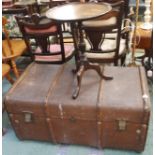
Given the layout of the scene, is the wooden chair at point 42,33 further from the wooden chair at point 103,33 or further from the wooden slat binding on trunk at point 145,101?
the wooden slat binding on trunk at point 145,101

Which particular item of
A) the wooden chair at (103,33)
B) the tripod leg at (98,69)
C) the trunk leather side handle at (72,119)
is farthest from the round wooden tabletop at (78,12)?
the trunk leather side handle at (72,119)

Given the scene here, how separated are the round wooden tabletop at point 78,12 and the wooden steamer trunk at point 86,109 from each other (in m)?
0.51

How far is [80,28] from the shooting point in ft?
5.49

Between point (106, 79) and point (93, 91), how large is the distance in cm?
18

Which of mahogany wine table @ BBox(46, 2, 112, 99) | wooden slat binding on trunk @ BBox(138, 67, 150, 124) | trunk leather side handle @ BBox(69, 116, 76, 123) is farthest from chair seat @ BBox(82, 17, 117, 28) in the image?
Result: trunk leather side handle @ BBox(69, 116, 76, 123)

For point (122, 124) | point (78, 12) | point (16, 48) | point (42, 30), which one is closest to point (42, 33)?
point (42, 30)

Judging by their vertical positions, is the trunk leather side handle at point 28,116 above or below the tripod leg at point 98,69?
below

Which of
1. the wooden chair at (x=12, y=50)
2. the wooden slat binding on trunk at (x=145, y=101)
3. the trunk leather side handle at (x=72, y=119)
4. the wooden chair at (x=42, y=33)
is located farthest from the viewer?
the wooden chair at (x=12, y=50)

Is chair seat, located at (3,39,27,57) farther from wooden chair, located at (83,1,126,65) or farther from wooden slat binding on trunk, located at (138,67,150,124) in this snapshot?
wooden slat binding on trunk, located at (138,67,150,124)

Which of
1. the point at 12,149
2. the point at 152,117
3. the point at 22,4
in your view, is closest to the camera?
the point at 12,149

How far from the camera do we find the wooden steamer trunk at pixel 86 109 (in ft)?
4.63

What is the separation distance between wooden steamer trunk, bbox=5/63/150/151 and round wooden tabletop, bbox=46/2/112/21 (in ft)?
1.69

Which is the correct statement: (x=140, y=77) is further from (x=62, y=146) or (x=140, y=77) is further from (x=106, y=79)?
(x=62, y=146)

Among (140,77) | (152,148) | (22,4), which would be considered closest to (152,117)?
(152,148)
